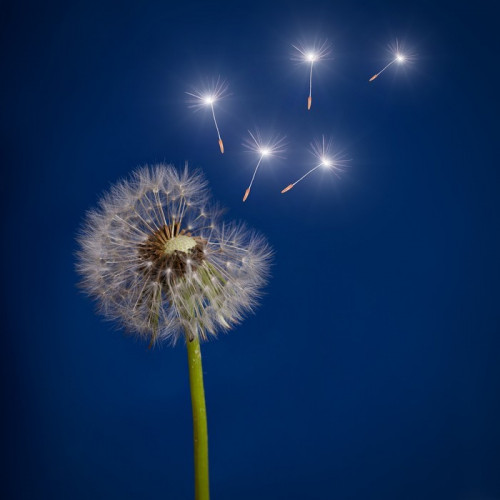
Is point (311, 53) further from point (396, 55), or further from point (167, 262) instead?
point (167, 262)

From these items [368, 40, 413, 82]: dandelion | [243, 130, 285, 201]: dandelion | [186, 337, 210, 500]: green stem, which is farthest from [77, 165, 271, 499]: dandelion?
[368, 40, 413, 82]: dandelion

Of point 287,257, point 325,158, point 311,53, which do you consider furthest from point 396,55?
point 287,257

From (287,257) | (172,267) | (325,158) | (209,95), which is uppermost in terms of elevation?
(209,95)

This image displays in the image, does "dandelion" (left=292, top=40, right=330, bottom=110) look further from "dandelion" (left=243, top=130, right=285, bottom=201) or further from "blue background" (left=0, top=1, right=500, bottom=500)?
"dandelion" (left=243, top=130, right=285, bottom=201)

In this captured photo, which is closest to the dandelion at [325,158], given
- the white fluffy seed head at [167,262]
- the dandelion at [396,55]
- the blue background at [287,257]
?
the blue background at [287,257]

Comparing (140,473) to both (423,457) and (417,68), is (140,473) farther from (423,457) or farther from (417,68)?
(417,68)

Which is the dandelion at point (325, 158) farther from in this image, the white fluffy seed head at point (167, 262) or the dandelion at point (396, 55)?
the white fluffy seed head at point (167, 262)

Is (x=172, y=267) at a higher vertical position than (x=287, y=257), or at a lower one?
lower

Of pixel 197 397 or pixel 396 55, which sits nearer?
A: pixel 197 397
